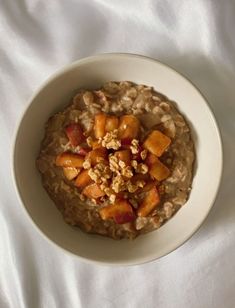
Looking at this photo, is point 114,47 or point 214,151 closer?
point 214,151

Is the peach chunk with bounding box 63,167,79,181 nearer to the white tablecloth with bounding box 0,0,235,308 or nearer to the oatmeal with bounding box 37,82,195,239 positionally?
the oatmeal with bounding box 37,82,195,239

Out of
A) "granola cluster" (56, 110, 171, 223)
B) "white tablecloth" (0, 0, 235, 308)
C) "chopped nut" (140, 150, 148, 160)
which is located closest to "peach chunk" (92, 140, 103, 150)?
"granola cluster" (56, 110, 171, 223)

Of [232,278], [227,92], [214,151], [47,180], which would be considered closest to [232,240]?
[232,278]

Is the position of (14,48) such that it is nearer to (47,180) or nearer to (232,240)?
(47,180)

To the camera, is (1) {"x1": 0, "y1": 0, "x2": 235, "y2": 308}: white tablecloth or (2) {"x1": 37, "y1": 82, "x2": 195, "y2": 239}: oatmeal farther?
(1) {"x1": 0, "y1": 0, "x2": 235, "y2": 308}: white tablecloth

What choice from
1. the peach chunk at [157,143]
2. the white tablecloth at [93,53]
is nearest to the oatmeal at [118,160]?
the peach chunk at [157,143]

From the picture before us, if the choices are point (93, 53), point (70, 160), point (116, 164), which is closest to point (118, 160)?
point (116, 164)

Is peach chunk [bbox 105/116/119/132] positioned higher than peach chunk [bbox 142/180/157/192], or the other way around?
peach chunk [bbox 105/116/119/132]

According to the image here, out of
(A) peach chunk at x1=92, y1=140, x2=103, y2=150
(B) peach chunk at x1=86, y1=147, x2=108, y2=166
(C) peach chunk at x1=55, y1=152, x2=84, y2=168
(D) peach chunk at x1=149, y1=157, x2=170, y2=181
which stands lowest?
(C) peach chunk at x1=55, y1=152, x2=84, y2=168
